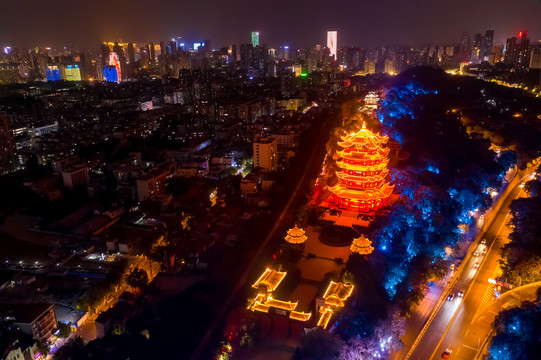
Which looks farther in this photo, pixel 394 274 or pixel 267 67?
pixel 267 67

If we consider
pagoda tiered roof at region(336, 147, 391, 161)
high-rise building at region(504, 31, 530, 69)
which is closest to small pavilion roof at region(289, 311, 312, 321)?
pagoda tiered roof at region(336, 147, 391, 161)

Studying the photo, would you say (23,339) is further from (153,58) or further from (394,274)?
(153,58)

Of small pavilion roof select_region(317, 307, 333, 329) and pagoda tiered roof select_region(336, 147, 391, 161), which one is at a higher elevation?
pagoda tiered roof select_region(336, 147, 391, 161)

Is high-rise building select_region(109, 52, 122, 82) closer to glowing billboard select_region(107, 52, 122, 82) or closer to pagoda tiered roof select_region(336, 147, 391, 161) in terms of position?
glowing billboard select_region(107, 52, 122, 82)

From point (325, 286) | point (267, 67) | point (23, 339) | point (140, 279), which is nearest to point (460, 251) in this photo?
point (325, 286)

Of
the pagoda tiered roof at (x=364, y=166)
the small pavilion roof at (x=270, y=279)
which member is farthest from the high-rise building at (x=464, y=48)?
the small pavilion roof at (x=270, y=279)

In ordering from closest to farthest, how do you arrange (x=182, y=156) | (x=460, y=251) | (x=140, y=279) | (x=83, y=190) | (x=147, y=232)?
(x=140, y=279)
(x=460, y=251)
(x=147, y=232)
(x=83, y=190)
(x=182, y=156)

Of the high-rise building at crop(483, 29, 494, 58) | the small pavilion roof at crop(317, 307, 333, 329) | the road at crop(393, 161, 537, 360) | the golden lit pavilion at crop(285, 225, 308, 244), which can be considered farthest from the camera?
the high-rise building at crop(483, 29, 494, 58)

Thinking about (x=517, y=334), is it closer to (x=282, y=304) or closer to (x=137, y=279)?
(x=282, y=304)
